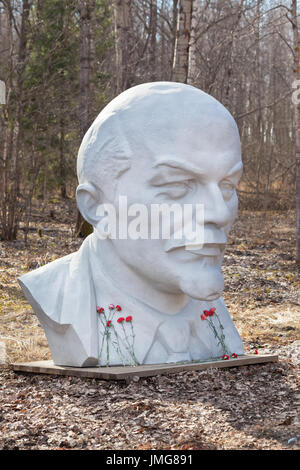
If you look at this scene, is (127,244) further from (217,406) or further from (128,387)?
(217,406)

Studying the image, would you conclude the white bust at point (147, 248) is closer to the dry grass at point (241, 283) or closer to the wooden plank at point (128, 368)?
the wooden plank at point (128, 368)

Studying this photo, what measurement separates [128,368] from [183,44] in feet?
17.8

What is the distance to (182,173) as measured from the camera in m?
4.11

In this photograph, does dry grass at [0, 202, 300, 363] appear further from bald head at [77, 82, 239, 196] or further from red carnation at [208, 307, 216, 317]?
bald head at [77, 82, 239, 196]

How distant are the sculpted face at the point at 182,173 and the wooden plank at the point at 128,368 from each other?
1.81 ft

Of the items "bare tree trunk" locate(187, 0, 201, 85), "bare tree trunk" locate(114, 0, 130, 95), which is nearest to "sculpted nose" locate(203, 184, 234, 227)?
"bare tree trunk" locate(187, 0, 201, 85)

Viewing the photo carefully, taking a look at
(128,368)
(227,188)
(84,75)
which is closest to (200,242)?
(227,188)

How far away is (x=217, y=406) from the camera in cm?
391

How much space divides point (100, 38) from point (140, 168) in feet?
37.4

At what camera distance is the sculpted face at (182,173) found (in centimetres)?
409

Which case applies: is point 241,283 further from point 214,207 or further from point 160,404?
point 160,404

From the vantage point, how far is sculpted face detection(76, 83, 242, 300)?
409cm

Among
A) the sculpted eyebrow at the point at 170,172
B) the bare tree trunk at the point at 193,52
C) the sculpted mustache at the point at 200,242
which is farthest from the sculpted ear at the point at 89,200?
the bare tree trunk at the point at 193,52
